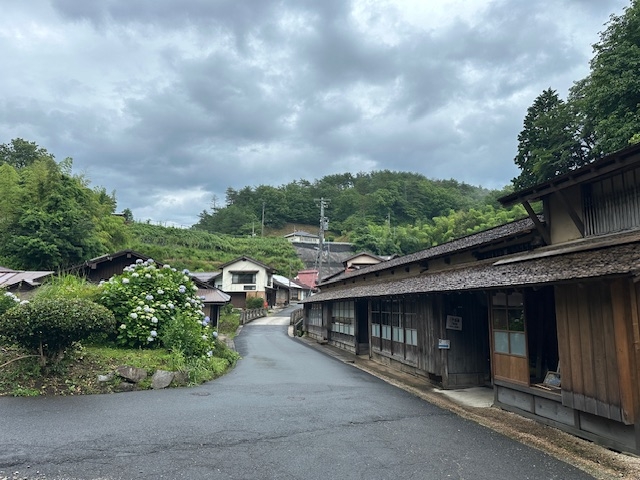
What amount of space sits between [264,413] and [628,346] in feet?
20.3

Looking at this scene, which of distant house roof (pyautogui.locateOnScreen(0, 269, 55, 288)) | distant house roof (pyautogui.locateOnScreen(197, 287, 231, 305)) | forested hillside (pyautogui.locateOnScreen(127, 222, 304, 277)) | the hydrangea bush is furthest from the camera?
forested hillside (pyautogui.locateOnScreen(127, 222, 304, 277))

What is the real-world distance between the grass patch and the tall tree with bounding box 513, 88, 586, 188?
27.1 meters

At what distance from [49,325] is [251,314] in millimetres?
30461

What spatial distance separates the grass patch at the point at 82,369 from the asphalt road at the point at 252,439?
0.60 metres

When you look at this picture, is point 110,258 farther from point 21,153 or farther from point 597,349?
point 21,153

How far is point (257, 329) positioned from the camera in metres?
31.5

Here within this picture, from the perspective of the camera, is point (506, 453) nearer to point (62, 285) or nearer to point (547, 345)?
point (547, 345)

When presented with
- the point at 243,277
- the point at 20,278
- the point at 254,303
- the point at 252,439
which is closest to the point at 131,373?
the point at 252,439

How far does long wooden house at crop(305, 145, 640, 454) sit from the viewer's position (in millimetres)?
5922

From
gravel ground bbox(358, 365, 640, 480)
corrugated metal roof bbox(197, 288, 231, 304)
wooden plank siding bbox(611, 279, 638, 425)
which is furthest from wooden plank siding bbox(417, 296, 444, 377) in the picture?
corrugated metal roof bbox(197, 288, 231, 304)

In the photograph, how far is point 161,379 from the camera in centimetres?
1039

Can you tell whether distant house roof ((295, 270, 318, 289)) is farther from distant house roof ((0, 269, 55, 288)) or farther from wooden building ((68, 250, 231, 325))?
distant house roof ((0, 269, 55, 288))

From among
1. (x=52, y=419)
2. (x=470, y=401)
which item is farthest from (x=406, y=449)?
(x=52, y=419)

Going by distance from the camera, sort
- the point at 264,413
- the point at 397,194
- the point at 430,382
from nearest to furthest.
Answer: the point at 264,413 → the point at 430,382 → the point at 397,194
